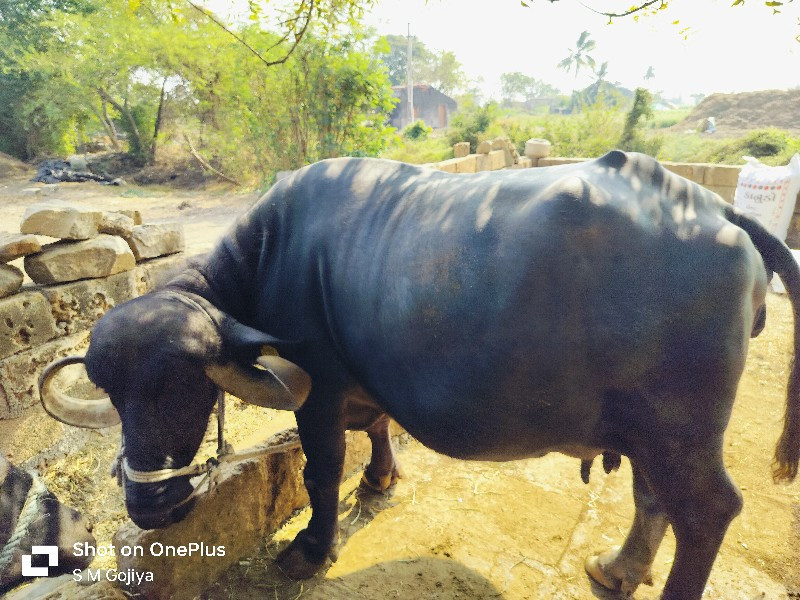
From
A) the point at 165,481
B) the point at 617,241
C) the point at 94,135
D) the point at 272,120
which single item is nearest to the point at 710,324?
the point at 617,241

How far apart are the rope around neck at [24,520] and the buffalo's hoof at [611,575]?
2.52 metres

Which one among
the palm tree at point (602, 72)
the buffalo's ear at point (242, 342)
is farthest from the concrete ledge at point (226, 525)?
the palm tree at point (602, 72)

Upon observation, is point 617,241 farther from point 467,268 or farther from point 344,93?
point 344,93

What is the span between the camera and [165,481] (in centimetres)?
208

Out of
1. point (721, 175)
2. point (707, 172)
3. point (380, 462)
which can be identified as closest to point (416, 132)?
point (707, 172)

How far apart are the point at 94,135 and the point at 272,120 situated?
717 inches

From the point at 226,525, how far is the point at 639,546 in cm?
197

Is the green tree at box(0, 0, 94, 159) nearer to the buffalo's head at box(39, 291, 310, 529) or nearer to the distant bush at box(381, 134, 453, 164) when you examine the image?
the distant bush at box(381, 134, 453, 164)

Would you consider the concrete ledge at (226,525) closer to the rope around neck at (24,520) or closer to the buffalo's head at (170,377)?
the buffalo's head at (170,377)

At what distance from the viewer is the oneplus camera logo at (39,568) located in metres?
2.31

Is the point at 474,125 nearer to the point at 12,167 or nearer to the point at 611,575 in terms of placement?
the point at 12,167

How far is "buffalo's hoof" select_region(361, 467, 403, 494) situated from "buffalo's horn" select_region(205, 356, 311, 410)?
3.70 ft

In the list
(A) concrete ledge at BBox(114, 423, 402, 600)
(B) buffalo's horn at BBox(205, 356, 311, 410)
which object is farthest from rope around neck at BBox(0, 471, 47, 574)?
(B) buffalo's horn at BBox(205, 356, 311, 410)

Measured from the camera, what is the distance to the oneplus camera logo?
7.57 feet
